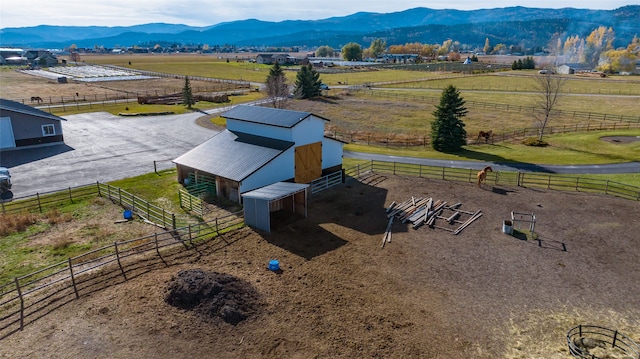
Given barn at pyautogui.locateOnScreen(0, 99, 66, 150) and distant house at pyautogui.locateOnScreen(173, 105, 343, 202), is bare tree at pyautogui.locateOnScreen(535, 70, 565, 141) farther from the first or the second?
barn at pyautogui.locateOnScreen(0, 99, 66, 150)

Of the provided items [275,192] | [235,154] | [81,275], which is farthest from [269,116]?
[81,275]

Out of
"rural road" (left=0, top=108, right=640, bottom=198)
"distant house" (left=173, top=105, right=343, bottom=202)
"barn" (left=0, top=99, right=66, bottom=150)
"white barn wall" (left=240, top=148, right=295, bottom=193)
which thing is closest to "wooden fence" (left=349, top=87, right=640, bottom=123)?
"rural road" (left=0, top=108, right=640, bottom=198)

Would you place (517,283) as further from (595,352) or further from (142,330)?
(142,330)

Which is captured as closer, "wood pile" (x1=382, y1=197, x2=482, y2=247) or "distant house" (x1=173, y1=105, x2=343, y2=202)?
"wood pile" (x1=382, y1=197, x2=482, y2=247)

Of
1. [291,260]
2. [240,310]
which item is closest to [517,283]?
[291,260]

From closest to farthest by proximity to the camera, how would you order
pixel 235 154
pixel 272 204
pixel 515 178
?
pixel 272 204
pixel 235 154
pixel 515 178

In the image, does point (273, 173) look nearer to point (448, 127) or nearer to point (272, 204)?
point (272, 204)
